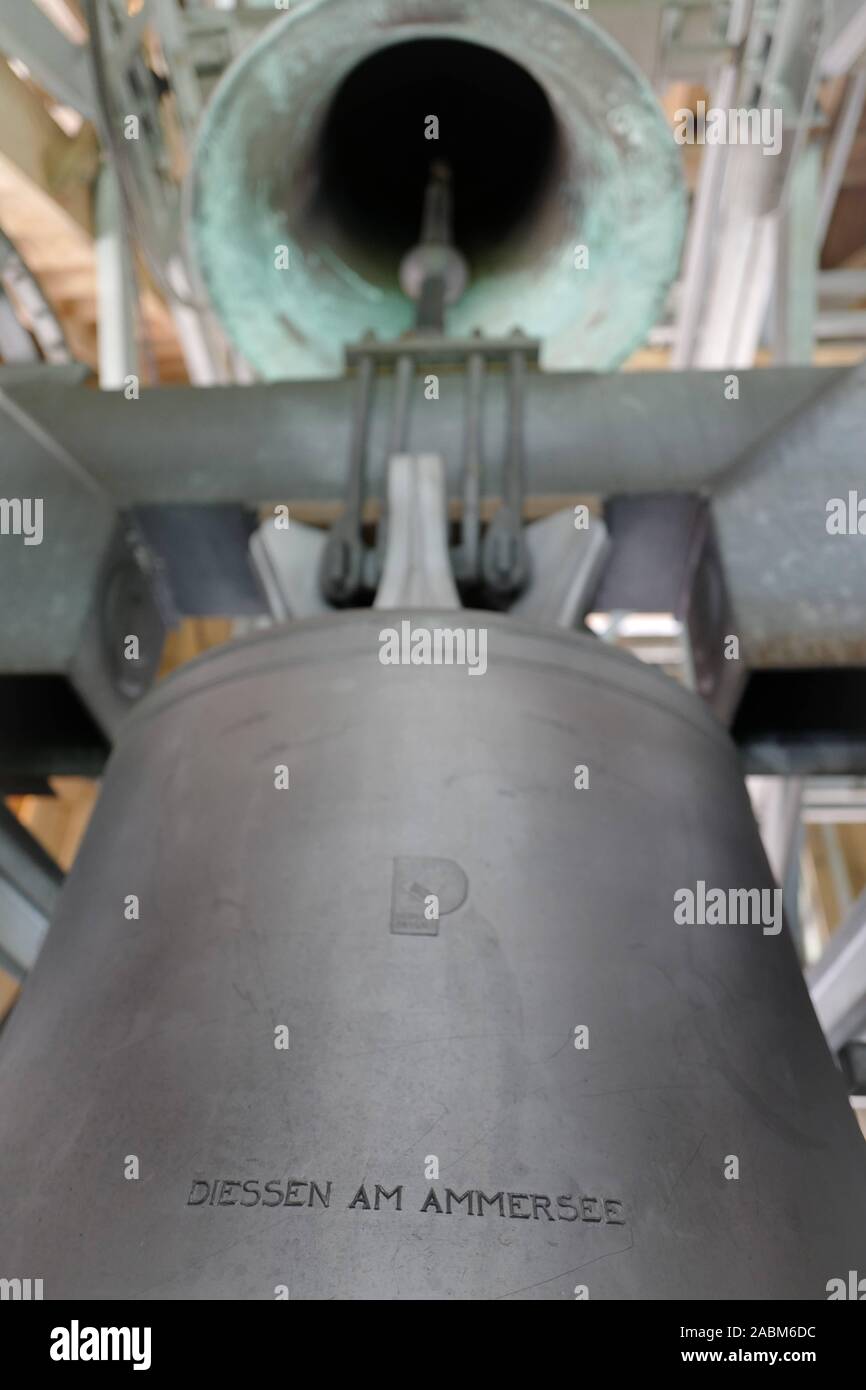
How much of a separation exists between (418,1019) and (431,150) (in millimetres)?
2460

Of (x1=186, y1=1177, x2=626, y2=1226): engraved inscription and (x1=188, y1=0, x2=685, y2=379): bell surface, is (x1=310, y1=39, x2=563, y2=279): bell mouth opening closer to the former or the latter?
(x1=188, y1=0, x2=685, y2=379): bell surface

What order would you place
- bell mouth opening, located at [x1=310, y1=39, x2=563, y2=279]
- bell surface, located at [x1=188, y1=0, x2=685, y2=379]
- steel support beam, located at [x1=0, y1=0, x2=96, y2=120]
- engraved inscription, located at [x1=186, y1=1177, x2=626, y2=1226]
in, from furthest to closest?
1. steel support beam, located at [x1=0, y1=0, x2=96, y2=120]
2. bell mouth opening, located at [x1=310, y1=39, x2=563, y2=279]
3. bell surface, located at [x1=188, y1=0, x2=685, y2=379]
4. engraved inscription, located at [x1=186, y1=1177, x2=626, y2=1226]

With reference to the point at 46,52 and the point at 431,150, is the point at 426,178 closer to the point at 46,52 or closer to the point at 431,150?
the point at 431,150

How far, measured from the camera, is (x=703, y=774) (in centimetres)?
162

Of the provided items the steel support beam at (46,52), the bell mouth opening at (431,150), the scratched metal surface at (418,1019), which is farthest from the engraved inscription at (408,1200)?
the steel support beam at (46,52)

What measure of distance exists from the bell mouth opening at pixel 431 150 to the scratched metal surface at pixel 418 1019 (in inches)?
63.6

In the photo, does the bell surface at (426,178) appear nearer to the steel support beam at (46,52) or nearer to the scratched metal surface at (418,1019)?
the steel support beam at (46,52)

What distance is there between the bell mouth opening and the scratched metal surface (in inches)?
63.6

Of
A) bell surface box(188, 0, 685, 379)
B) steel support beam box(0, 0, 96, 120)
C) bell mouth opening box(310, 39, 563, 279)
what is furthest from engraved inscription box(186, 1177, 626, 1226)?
steel support beam box(0, 0, 96, 120)

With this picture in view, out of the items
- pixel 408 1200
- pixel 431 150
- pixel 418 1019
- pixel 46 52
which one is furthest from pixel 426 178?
pixel 408 1200

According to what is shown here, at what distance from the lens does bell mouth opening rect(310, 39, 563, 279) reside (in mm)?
2725

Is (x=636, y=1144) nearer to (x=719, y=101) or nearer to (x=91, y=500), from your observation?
(x=91, y=500)

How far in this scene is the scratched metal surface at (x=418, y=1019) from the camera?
106 centimetres
